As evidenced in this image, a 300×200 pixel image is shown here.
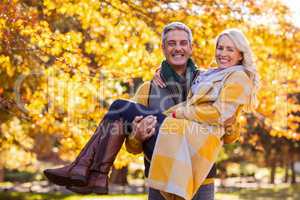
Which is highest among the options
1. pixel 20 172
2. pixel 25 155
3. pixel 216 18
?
pixel 216 18

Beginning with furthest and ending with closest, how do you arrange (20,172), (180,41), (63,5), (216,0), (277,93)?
(20,172) → (277,93) → (216,0) → (63,5) → (180,41)

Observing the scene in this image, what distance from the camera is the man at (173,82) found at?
10.2ft

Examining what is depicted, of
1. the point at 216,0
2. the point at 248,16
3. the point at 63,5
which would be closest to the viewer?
the point at 63,5

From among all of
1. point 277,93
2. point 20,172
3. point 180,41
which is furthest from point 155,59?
point 20,172

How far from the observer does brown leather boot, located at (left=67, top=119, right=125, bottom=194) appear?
2922 mm

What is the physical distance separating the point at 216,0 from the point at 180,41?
12.9 feet

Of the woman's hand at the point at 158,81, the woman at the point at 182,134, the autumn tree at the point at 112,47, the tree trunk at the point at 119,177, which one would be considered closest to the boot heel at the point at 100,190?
the woman at the point at 182,134

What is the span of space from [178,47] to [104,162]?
79 centimetres

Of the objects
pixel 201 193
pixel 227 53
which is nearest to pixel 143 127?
pixel 201 193

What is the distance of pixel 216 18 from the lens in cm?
692

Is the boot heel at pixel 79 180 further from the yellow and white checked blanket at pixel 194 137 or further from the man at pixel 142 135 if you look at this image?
the yellow and white checked blanket at pixel 194 137

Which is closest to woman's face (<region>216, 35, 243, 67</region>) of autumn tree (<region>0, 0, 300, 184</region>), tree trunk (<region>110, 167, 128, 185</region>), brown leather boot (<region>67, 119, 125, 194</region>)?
brown leather boot (<region>67, 119, 125, 194</region>)

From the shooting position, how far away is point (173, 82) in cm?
313

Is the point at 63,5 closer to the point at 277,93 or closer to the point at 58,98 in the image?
the point at 58,98
